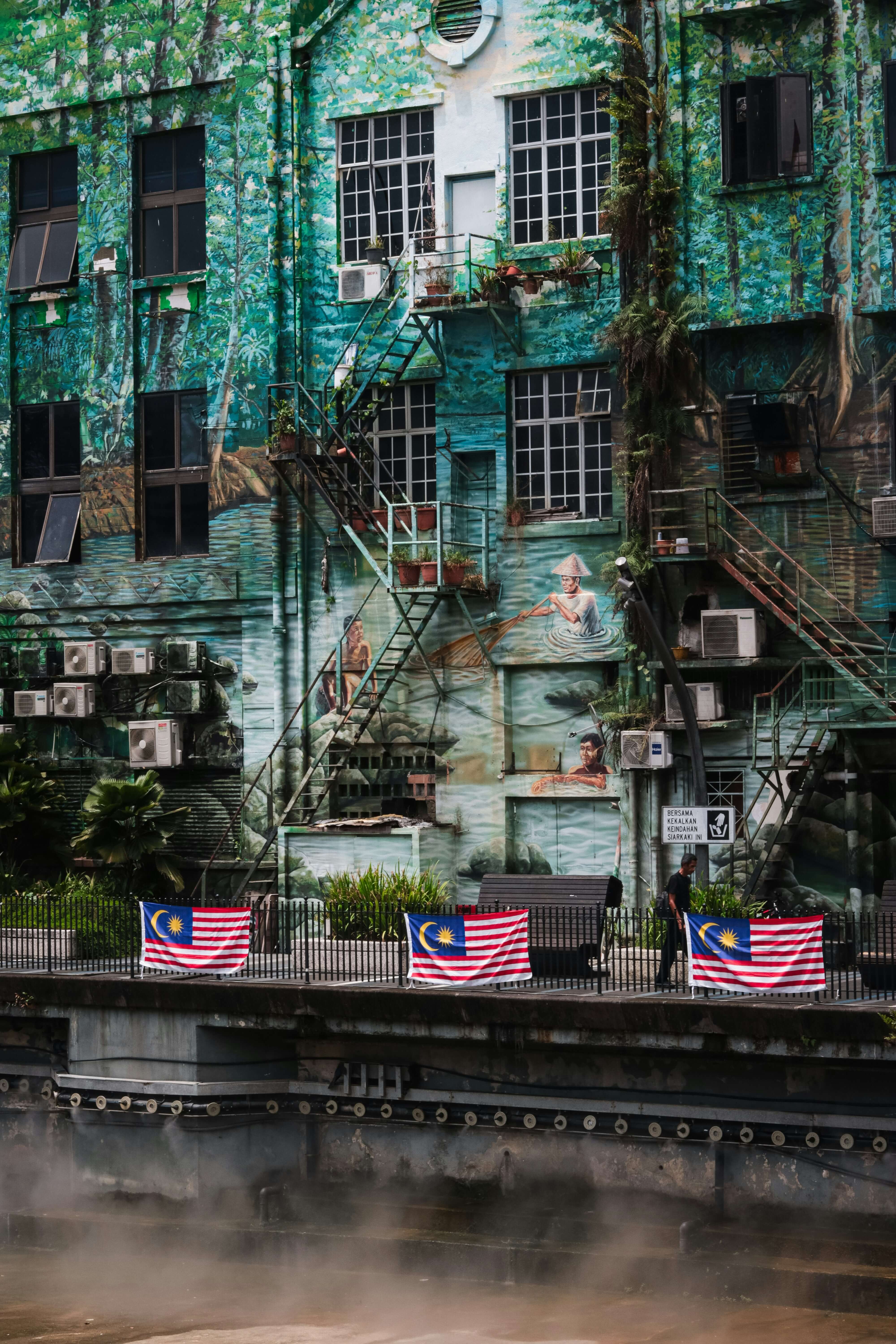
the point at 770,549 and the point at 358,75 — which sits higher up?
the point at 358,75

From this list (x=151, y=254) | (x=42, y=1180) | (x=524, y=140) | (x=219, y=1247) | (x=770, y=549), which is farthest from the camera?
(x=151, y=254)

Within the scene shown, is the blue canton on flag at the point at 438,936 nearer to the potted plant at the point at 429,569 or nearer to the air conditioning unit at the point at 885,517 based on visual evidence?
the potted plant at the point at 429,569

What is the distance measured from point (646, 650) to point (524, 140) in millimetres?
8194

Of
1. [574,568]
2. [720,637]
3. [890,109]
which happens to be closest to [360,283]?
[574,568]

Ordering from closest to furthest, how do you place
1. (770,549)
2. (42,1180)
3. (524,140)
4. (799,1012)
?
(799,1012) < (42,1180) < (770,549) < (524,140)

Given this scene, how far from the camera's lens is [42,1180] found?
26.5 metres

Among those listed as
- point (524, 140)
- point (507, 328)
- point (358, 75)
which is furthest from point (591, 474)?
point (358, 75)

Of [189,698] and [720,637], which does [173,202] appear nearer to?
[189,698]

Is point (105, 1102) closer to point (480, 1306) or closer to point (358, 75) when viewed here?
point (480, 1306)

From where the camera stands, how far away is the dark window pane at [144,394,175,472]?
34406mm

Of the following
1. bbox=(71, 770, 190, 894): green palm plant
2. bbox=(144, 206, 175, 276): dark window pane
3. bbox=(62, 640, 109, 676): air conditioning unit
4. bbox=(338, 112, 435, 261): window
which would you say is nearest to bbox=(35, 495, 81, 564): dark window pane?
bbox=(62, 640, 109, 676): air conditioning unit

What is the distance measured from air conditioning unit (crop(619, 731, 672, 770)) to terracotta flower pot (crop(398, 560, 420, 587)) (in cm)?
402

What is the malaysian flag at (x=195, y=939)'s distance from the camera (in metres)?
25.7

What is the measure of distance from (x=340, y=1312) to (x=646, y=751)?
9946 mm
